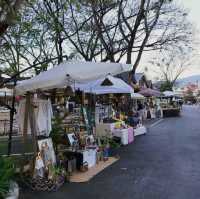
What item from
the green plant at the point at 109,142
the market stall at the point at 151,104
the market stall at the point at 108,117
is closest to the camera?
the green plant at the point at 109,142

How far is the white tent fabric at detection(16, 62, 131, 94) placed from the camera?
7.38m

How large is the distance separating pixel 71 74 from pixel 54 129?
7.56ft

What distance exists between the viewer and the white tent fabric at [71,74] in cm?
738

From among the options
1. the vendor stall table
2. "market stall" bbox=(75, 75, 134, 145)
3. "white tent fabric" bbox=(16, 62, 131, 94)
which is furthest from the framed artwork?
the vendor stall table

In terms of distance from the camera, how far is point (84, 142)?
9531 mm

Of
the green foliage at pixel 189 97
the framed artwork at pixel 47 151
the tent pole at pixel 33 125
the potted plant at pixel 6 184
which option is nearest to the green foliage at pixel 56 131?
the framed artwork at pixel 47 151

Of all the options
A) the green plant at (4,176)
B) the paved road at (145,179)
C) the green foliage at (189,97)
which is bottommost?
the paved road at (145,179)

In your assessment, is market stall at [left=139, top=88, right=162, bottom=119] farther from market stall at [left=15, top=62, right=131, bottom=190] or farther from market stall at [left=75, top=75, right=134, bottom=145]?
market stall at [left=15, top=62, right=131, bottom=190]

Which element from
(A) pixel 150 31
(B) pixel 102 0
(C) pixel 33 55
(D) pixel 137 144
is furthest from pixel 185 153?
(C) pixel 33 55

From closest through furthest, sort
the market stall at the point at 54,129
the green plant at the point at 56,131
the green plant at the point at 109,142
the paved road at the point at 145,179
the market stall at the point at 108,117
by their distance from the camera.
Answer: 1. the paved road at the point at 145,179
2. the market stall at the point at 54,129
3. the green plant at the point at 56,131
4. the green plant at the point at 109,142
5. the market stall at the point at 108,117

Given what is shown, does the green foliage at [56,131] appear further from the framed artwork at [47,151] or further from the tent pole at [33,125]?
the tent pole at [33,125]

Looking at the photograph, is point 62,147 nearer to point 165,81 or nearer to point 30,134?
point 30,134

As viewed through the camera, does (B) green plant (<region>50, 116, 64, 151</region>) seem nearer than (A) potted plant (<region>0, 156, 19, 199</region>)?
No

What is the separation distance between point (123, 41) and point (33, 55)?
6356 millimetres
